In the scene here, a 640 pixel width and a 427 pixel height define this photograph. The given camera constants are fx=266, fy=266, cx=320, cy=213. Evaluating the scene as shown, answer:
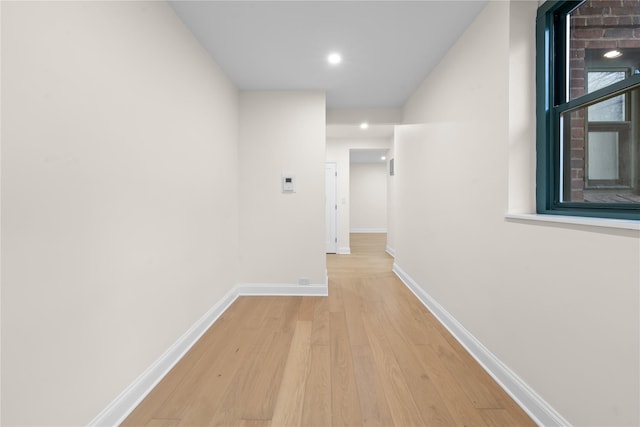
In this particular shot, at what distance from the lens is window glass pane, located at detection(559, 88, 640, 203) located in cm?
123

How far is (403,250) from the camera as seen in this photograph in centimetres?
383

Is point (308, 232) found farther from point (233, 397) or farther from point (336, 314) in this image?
point (233, 397)

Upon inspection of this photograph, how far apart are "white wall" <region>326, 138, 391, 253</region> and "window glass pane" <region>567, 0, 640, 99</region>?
14.4ft

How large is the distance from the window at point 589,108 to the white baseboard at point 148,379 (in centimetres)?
258

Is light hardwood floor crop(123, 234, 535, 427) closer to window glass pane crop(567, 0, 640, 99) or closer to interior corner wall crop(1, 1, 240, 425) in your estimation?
interior corner wall crop(1, 1, 240, 425)

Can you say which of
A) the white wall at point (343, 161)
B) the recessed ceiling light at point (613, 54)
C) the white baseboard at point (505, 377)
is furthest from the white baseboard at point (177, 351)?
the recessed ceiling light at point (613, 54)

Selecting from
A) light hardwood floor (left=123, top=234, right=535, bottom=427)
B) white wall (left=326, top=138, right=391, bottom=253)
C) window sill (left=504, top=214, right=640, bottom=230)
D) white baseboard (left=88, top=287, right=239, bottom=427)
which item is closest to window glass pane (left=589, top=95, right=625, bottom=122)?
window sill (left=504, top=214, right=640, bottom=230)

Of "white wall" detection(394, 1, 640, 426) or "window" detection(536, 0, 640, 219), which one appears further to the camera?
"window" detection(536, 0, 640, 219)

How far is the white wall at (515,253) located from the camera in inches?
42.3

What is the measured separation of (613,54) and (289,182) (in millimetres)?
2715

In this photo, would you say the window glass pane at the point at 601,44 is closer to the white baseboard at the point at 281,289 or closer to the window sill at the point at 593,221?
the window sill at the point at 593,221

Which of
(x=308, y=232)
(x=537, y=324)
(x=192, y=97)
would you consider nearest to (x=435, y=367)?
(x=537, y=324)

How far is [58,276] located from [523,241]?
229 cm

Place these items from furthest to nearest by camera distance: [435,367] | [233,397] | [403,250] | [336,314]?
[403,250]
[336,314]
[435,367]
[233,397]
